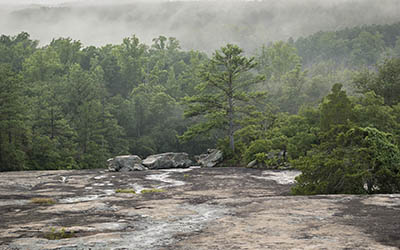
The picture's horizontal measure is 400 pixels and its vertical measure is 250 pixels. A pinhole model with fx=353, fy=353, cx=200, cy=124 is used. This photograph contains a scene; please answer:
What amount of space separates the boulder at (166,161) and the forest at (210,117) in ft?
9.55

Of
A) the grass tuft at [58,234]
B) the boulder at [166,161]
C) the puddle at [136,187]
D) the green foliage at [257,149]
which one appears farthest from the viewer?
the boulder at [166,161]

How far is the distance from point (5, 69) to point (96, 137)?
47.3ft

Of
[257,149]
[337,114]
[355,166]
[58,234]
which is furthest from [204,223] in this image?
[257,149]

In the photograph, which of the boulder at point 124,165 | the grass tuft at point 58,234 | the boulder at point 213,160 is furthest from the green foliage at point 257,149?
the grass tuft at point 58,234

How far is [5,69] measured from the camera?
3688cm

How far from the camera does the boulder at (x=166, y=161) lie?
95.4 ft

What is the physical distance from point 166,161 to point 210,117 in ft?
22.4

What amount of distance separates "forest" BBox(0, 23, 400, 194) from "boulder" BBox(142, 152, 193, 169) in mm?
2910

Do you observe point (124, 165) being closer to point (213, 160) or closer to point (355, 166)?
point (213, 160)

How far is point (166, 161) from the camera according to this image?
29750 mm

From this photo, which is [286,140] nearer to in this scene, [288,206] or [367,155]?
[367,155]

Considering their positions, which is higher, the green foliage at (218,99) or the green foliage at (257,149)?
the green foliage at (218,99)

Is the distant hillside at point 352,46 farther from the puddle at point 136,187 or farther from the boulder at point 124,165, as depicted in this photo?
the puddle at point 136,187

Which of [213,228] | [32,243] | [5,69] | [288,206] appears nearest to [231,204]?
[288,206]
